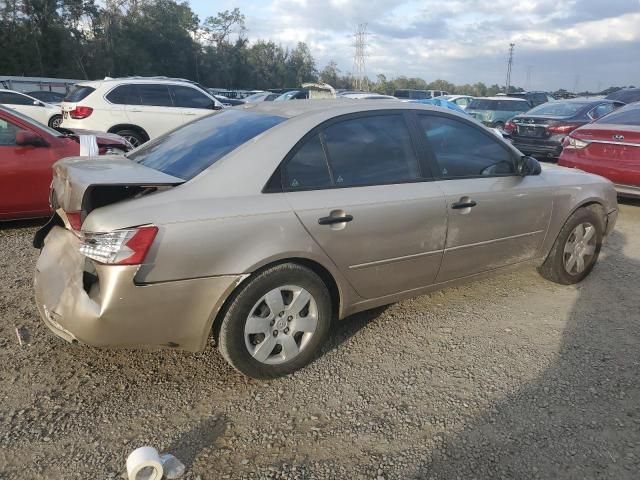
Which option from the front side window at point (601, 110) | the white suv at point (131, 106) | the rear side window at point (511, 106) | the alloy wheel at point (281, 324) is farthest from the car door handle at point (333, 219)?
the rear side window at point (511, 106)

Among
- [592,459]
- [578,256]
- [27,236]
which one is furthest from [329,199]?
[27,236]

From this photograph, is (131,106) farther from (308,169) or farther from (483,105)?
(483,105)

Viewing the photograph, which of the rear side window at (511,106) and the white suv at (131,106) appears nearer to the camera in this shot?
the white suv at (131,106)

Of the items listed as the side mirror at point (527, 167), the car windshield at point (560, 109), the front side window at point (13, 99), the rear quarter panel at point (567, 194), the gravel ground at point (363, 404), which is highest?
the front side window at point (13, 99)

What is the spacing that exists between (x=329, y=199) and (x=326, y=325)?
773 mm

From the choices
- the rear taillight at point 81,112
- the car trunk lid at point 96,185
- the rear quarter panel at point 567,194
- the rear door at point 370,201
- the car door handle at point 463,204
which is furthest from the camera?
the rear taillight at point 81,112

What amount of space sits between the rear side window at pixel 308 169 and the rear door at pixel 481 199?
34.6 inches

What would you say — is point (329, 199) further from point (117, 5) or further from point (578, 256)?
point (117, 5)

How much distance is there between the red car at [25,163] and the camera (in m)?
5.25

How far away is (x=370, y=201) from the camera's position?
10.1 feet

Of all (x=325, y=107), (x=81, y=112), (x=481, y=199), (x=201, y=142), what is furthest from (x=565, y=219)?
(x=81, y=112)

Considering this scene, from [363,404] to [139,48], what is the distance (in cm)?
6040

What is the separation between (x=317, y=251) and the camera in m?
2.87

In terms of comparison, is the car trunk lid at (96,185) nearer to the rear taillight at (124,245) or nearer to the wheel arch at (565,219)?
the rear taillight at (124,245)
